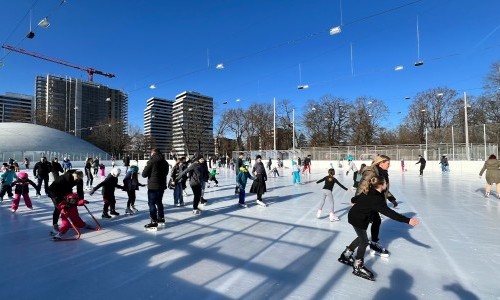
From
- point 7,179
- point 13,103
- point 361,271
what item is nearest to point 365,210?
point 361,271

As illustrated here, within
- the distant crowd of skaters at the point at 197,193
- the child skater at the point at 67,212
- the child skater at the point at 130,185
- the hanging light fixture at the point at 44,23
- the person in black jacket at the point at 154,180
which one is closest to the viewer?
the distant crowd of skaters at the point at 197,193

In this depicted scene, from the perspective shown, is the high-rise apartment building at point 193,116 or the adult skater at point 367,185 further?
the high-rise apartment building at point 193,116

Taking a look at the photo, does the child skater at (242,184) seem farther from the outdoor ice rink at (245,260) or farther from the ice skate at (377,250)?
the ice skate at (377,250)

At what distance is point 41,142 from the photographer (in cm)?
5472

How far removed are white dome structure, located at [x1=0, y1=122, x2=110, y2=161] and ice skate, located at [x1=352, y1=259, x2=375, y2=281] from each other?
53257 millimetres

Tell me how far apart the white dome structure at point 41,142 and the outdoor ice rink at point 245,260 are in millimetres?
49903

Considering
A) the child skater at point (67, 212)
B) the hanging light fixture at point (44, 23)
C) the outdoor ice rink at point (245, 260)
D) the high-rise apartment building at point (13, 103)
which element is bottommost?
the outdoor ice rink at point (245, 260)

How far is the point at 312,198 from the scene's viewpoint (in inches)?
413

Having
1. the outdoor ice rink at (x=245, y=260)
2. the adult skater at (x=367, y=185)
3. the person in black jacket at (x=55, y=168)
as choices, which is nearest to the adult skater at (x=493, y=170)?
the outdoor ice rink at (x=245, y=260)

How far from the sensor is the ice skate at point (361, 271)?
3.69 metres

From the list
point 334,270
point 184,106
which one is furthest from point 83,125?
point 334,270

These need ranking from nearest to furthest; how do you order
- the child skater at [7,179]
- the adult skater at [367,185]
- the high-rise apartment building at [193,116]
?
the adult skater at [367,185], the child skater at [7,179], the high-rise apartment building at [193,116]

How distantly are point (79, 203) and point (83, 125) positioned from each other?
7574cm

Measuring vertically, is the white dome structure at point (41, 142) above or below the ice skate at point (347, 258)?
above
